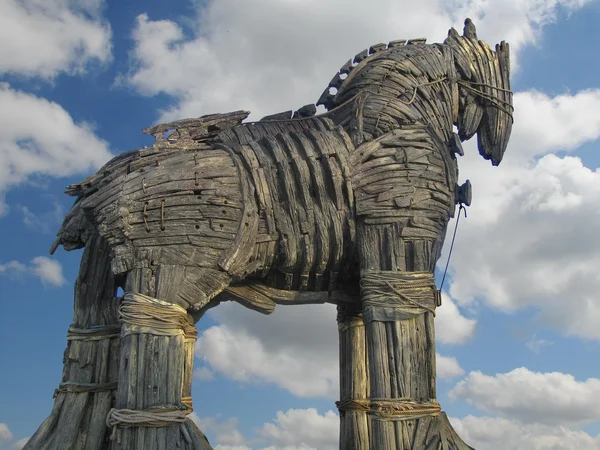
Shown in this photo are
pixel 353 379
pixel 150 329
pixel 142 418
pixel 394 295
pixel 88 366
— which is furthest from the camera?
pixel 353 379

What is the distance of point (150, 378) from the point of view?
8289 mm

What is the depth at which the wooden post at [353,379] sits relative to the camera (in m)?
10.2

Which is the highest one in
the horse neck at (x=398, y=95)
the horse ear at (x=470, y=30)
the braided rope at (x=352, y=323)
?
the horse ear at (x=470, y=30)

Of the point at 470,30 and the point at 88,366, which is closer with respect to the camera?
the point at 88,366

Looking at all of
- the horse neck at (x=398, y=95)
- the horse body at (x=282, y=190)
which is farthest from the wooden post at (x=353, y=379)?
the horse neck at (x=398, y=95)

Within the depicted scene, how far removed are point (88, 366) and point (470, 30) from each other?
7.19 metres

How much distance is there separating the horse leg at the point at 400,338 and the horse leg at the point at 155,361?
1912 mm

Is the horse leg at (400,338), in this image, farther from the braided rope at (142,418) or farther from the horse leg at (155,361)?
the braided rope at (142,418)

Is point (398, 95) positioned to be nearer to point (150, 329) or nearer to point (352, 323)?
point (352, 323)

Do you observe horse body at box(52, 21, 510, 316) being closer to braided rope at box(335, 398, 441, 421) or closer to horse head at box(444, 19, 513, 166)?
horse head at box(444, 19, 513, 166)

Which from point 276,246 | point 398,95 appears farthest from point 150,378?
point 398,95

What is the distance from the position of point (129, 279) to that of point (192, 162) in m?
1.58

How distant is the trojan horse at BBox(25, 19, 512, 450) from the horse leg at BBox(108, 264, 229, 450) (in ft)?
0.05

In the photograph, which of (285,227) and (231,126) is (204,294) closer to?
(285,227)
